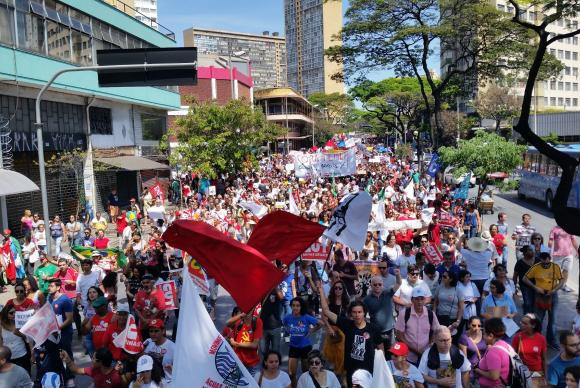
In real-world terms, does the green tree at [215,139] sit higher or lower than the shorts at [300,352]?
higher

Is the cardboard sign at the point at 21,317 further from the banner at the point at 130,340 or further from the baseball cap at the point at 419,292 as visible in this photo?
the baseball cap at the point at 419,292

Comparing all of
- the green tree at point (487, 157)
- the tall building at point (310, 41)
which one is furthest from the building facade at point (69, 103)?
the tall building at point (310, 41)

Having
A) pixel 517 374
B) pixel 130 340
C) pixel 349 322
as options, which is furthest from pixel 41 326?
pixel 517 374

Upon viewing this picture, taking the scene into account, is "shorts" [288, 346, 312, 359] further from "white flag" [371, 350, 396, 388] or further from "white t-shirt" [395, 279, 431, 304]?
"white flag" [371, 350, 396, 388]

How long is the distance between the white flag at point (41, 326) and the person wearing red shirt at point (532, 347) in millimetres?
5149

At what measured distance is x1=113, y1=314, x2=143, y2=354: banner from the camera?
20.3ft

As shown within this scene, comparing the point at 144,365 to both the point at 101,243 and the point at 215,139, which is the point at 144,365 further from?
the point at 215,139

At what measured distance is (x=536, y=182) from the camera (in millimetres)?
25172

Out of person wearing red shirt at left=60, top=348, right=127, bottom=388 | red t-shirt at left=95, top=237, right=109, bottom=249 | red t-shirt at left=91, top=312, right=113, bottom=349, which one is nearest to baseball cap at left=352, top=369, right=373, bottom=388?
person wearing red shirt at left=60, top=348, right=127, bottom=388

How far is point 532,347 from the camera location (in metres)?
5.72

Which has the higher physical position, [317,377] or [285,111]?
[285,111]

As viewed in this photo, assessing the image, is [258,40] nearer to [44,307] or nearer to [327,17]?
[327,17]

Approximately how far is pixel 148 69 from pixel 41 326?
6304 mm

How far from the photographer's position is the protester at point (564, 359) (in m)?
5.13
